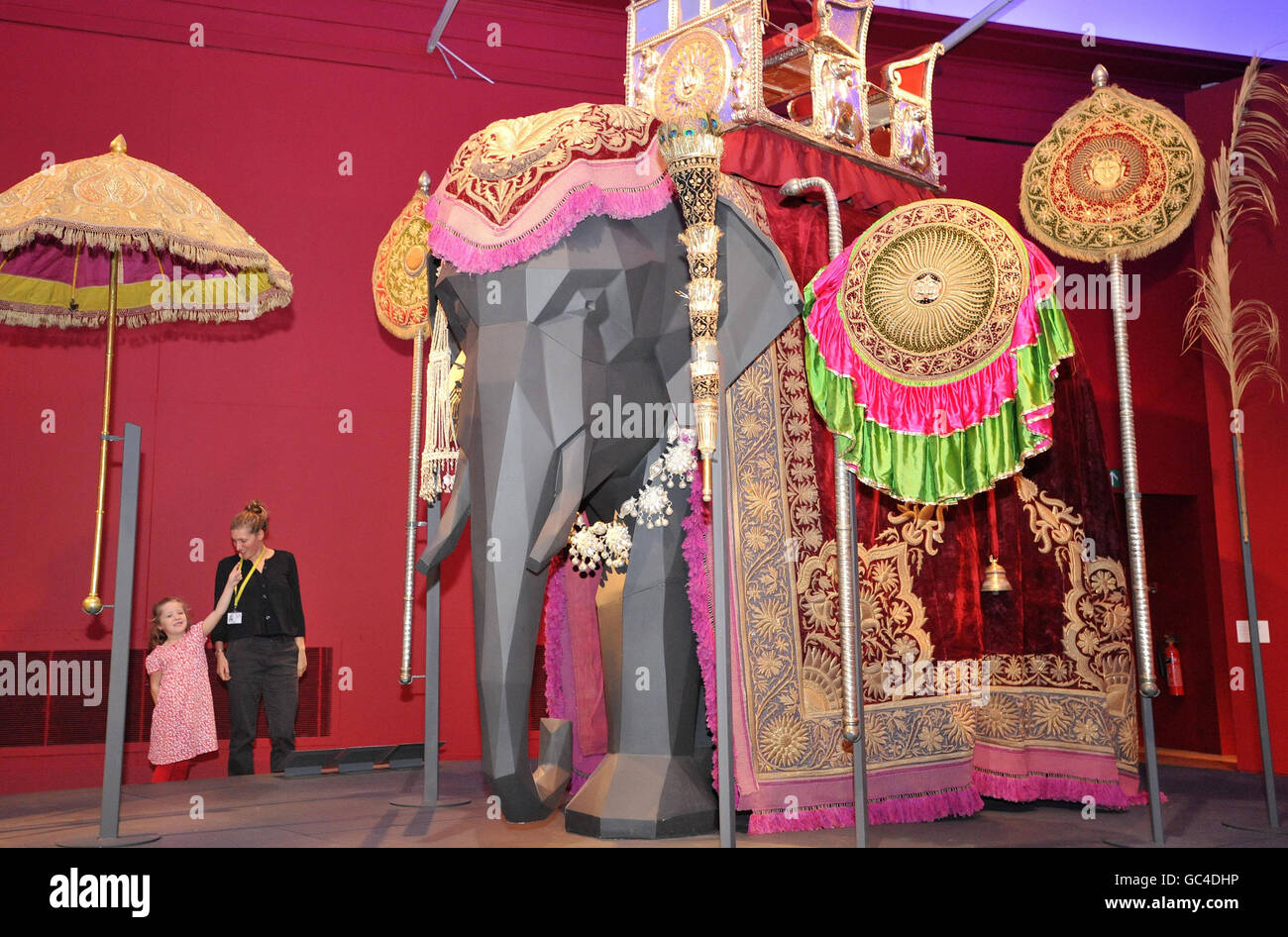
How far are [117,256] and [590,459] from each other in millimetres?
2416

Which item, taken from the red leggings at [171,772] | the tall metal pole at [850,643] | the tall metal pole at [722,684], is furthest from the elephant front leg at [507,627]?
the red leggings at [171,772]

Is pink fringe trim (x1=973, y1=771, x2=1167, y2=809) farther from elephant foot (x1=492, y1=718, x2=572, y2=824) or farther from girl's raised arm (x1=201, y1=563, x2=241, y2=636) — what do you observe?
girl's raised arm (x1=201, y1=563, x2=241, y2=636)

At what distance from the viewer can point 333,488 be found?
288 inches

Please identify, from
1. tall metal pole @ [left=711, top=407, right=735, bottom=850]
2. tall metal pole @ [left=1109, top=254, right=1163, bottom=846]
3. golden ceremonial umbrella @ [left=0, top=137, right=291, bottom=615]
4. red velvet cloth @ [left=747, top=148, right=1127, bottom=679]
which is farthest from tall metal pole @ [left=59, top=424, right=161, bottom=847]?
tall metal pole @ [left=1109, top=254, right=1163, bottom=846]

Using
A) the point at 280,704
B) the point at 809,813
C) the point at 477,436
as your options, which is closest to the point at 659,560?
the point at 477,436

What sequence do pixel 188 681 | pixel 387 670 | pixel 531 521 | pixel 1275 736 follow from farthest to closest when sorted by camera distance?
pixel 387 670, pixel 1275 736, pixel 188 681, pixel 531 521

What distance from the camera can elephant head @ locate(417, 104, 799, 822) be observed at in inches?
138

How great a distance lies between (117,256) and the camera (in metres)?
4.73

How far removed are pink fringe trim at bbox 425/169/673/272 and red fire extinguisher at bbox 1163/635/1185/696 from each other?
6.28 meters

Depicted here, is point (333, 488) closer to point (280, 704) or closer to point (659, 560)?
point (280, 704)

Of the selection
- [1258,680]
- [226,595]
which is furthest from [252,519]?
[1258,680]

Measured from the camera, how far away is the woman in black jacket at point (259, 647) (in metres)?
6.54

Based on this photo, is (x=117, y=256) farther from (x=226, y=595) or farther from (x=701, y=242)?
(x=701, y=242)

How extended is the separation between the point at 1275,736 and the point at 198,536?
661 cm
